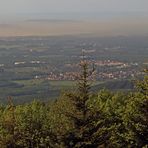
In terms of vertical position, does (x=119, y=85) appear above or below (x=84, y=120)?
below

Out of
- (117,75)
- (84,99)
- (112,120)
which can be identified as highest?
(84,99)

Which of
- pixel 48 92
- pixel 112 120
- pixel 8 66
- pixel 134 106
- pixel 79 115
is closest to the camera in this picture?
pixel 79 115

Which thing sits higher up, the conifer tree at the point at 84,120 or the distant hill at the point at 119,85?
the conifer tree at the point at 84,120

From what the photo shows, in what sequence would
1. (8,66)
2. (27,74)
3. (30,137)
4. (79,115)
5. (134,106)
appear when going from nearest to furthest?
(79,115), (134,106), (30,137), (27,74), (8,66)

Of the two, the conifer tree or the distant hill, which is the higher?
the conifer tree

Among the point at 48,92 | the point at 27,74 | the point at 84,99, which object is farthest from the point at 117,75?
the point at 84,99

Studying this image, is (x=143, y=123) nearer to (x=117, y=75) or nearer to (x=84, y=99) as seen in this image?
(x=84, y=99)

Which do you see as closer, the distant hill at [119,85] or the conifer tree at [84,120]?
the conifer tree at [84,120]

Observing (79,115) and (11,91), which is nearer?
(79,115)

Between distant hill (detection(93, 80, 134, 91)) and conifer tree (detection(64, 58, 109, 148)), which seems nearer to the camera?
conifer tree (detection(64, 58, 109, 148))

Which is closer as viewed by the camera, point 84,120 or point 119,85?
point 84,120

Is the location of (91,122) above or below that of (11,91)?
above
